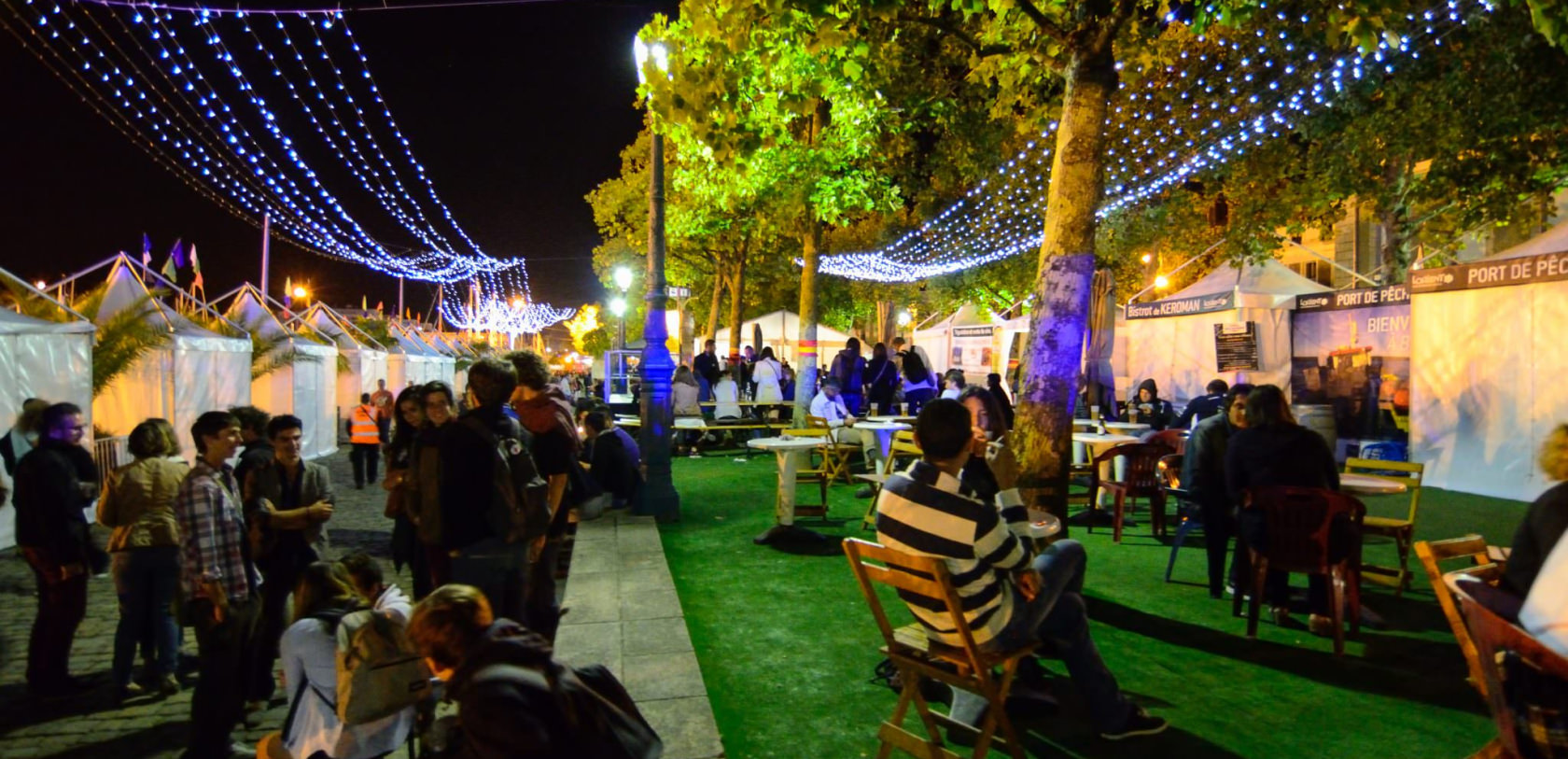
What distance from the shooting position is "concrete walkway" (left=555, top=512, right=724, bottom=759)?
12.7 feet

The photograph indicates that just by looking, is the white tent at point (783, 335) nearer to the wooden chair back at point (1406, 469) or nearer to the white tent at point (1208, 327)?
the white tent at point (1208, 327)

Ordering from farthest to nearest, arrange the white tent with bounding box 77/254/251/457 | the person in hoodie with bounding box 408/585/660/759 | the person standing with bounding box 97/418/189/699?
the white tent with bounding box 77/254/251/457
the person standing with bounding box 97/418/189/699
the person in hoodie with bounding box 408/585/660/759

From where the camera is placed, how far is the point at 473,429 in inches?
170

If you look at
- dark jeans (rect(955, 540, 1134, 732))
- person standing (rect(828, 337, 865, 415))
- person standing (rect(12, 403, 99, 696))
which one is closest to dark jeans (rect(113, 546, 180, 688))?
person standing (rect(12, 403, 99, 696))

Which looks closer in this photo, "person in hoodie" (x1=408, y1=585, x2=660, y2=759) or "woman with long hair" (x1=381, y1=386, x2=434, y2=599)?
"person in hoodie" (x1=408, y1=585, x2=660, y2=759)

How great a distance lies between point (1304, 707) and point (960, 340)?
19.9 metres

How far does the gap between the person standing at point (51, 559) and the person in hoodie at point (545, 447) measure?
2.31 metres

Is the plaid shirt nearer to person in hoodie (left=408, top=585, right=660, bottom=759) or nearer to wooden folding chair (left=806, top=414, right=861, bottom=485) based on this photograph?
person in hoodie (left=408, top=585, right=660, bottom=759)

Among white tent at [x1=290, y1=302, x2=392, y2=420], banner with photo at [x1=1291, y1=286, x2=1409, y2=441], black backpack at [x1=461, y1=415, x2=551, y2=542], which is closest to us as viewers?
black backpack at [x1=461, y1=415, x2=551, y2=542]

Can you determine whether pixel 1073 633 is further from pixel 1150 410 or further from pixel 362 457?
pixel 362 457

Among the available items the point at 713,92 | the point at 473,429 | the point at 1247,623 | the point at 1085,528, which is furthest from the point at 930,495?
the point at 1085,528

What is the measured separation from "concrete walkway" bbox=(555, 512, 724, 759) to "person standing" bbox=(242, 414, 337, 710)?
4.57 ft

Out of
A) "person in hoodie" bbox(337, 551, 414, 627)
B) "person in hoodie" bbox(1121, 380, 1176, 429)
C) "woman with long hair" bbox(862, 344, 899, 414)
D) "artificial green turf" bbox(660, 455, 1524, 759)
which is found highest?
"woman with long hair" bbox(862, 344, 899, 414)

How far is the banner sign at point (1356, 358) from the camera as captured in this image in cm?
1238
